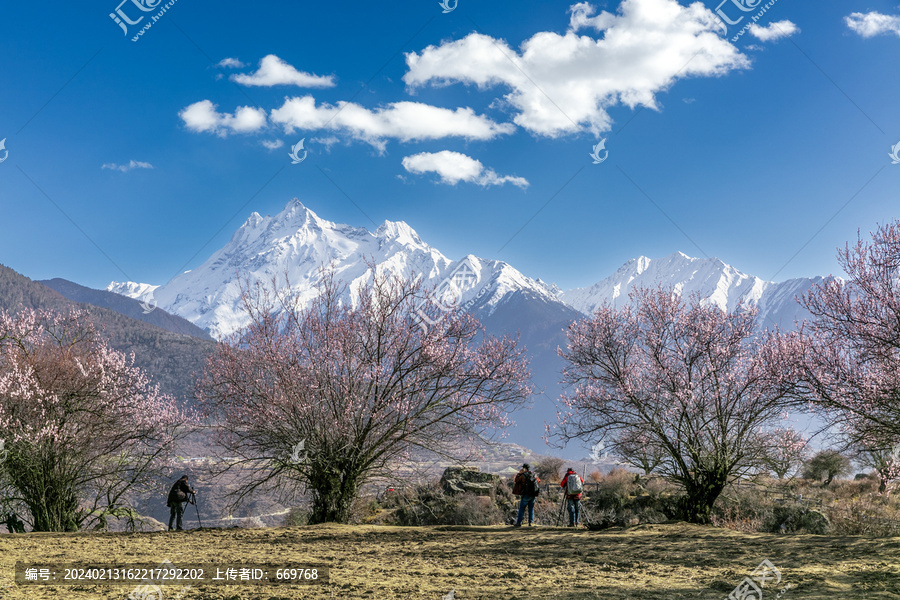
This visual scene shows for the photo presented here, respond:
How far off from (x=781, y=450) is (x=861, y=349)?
396 cm

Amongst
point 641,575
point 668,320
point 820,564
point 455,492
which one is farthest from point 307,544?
point 455,492

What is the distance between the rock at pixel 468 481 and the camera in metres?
34.0

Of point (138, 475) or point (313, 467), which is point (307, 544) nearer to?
point (313, 467)

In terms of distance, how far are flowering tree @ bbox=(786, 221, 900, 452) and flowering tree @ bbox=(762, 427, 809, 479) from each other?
164 cm

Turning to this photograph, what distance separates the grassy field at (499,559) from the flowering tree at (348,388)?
2097 mm

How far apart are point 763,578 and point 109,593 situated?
8889 millimetres

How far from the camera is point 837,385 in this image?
15281 millimetres

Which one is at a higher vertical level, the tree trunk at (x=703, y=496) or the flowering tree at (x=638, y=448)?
the flowering tree at (x=638, y=448)

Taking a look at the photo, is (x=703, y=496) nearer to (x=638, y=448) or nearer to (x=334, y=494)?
(x=638, y=448)

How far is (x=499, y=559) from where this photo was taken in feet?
36.2

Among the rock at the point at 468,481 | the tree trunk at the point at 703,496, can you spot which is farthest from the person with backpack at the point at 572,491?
the rock at the point at 468,481

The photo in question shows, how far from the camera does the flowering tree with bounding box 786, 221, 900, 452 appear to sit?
14.8 metres

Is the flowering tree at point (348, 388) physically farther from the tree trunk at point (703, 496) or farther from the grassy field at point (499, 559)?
the tree trunk at point (703, 496)

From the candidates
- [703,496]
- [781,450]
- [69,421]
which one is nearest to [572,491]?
[703,496]
